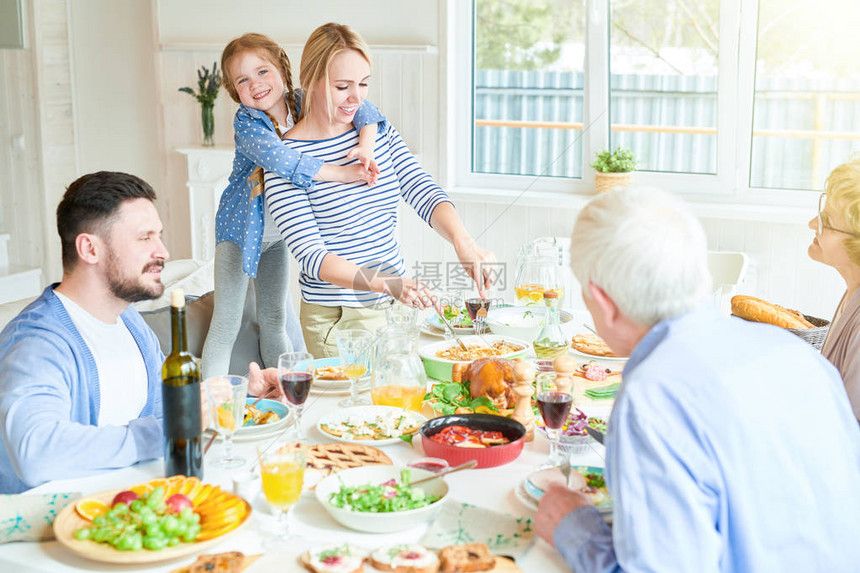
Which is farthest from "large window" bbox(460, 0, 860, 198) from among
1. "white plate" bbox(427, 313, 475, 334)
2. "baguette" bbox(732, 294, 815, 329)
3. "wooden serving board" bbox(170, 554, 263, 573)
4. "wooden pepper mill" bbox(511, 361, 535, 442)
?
"wooden serving board" bbox(170, 554, 263, 573)

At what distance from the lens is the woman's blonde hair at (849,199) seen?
1.89 m

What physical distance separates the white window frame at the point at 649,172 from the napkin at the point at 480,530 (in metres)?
2.82

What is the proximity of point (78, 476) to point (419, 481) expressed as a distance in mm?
602

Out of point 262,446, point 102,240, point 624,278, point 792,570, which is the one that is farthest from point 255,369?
point 792,570

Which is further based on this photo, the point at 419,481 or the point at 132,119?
the point at 132,119

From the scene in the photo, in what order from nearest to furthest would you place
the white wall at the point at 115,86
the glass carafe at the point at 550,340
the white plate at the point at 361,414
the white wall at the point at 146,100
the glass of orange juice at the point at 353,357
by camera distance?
the white plate at the point at 361,414 → the glass of orange juice at the point at 353,357 → the glass carafe at the point at 550,340 → the white wall at the point at 146,100 → the white wall at the point at 115,86

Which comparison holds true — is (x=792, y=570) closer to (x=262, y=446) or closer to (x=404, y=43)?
(x=262, y=446)

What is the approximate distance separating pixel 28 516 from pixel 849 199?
5.47 ft

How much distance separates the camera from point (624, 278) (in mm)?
1189

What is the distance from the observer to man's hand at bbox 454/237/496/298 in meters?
2.42

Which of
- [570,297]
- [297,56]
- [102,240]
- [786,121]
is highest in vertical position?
[297,56]

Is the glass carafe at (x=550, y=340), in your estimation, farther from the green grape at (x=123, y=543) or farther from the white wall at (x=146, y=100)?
the white wall at (x=146, y=100)

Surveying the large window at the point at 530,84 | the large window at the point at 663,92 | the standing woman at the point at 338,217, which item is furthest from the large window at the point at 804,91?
the standing woman at the point at 338,217

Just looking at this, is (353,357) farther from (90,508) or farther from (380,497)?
(90,508)
